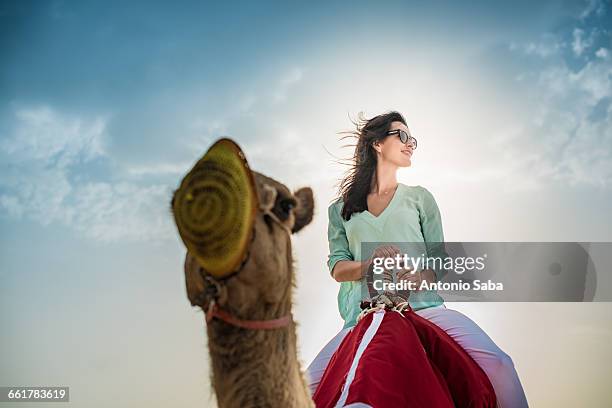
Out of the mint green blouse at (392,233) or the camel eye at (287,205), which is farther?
the mint green blouse at (392,233)

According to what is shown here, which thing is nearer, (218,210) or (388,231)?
(218,210)

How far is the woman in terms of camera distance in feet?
7.41

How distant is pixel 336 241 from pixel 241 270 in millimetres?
1726

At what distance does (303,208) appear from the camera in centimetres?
119

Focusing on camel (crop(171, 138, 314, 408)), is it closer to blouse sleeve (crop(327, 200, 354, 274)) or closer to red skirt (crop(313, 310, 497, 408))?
red skirt (crop(313, 310, 497, 408))

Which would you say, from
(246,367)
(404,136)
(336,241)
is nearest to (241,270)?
(246,367)

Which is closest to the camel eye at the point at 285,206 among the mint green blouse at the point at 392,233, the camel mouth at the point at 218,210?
the camel mouth at the point at 218,210

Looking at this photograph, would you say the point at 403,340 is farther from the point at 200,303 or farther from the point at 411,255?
the point at 200,303

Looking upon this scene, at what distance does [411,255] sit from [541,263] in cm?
81

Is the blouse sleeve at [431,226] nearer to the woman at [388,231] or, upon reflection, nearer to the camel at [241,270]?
the woman at [388,231]

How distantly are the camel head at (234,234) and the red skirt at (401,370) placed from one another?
0.61 metres

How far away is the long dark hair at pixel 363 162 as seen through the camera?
2.78 meters

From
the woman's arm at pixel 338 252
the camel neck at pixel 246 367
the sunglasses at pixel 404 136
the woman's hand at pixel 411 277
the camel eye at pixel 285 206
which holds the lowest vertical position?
the camel neck at pixel 246 367

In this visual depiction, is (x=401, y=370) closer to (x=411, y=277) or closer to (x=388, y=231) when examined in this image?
(x=411, y=277)
